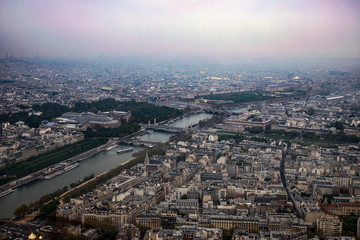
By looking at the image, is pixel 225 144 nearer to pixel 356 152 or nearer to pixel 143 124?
pixel 356 152

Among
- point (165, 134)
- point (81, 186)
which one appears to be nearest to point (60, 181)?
point (81, 186)

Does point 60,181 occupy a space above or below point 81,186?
below

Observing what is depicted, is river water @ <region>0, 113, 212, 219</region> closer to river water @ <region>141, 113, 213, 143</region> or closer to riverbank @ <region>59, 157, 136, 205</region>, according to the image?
riverbank @ <region>59, 157, 136, 205</region>

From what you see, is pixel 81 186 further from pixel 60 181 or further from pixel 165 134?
pixel 165 134

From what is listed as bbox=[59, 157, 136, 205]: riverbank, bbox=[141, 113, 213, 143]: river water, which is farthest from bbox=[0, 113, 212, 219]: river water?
bbox=[141, 113, 213, 143]: river water

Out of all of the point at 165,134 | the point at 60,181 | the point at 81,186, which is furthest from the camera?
the point at 165,134

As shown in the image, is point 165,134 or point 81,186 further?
point 165,134

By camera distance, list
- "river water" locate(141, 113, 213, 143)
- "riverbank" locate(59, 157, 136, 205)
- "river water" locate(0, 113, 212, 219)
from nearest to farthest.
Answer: "riverbank" locate(59, 157, 136, 205), "river water" locate(0, 113, 212, 219), "river water" locate(141, 113, 213, 143)

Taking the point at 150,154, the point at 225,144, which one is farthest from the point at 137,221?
the point at 225,144

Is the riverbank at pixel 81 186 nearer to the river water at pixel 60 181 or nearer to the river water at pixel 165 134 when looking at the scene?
the river water at pixel 60 181

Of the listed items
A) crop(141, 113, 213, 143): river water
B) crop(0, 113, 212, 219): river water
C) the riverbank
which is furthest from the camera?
crop(141, 113, 213, 143): river water

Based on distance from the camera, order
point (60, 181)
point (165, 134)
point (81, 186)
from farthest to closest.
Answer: point (165, 134), point (60, 181), point (81, 186)
